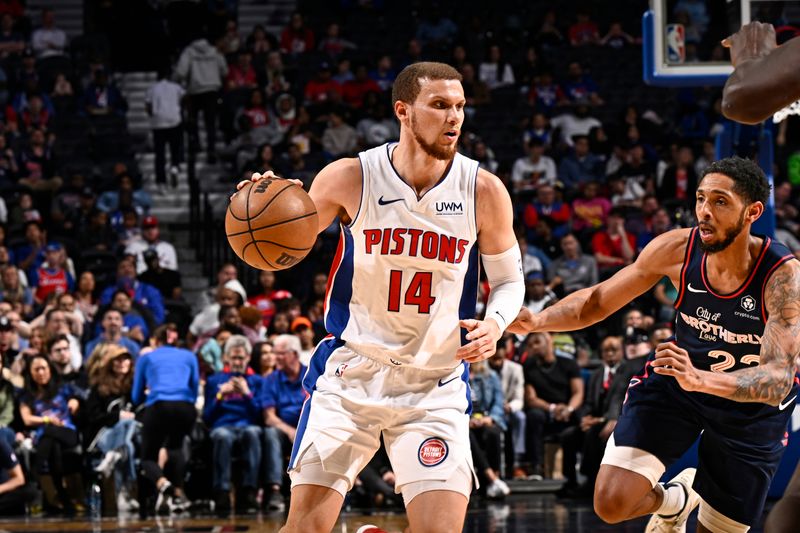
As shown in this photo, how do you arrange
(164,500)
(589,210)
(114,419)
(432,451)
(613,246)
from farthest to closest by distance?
(589,210) < (613,246) < (114,419) < (164,500) < (432,451)

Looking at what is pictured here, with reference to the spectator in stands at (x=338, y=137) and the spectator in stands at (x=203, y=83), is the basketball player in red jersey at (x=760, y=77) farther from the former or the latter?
the spectator in stands at (x=203, y=83)

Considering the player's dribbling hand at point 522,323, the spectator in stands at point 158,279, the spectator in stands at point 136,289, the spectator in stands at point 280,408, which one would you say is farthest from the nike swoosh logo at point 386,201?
the spectator in stands at point 158,279

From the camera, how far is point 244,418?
1040 cm

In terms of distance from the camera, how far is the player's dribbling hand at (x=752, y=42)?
4.05 meters

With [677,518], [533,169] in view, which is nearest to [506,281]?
[677,518]

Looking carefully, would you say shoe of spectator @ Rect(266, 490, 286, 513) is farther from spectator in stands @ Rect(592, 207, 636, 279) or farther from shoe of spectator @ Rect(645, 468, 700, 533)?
shoe of spectator @ Rect(645, 468, 700, 533)

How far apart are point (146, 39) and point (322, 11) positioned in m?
2.89

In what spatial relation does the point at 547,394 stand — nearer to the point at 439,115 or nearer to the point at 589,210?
the point at 589,210

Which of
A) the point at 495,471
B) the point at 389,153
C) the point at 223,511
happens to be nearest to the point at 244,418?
the point at 223,511

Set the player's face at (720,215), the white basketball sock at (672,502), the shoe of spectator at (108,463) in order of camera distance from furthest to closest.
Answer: the shoe of spectator at (108,463)
the white basketball sock at (672,502)
the player's face at (720,215)

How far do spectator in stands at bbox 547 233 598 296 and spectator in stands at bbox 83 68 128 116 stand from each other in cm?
750

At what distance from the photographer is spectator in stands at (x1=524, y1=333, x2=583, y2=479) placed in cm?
1103

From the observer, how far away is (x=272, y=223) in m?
4.59

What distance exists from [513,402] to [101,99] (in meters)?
9.00
